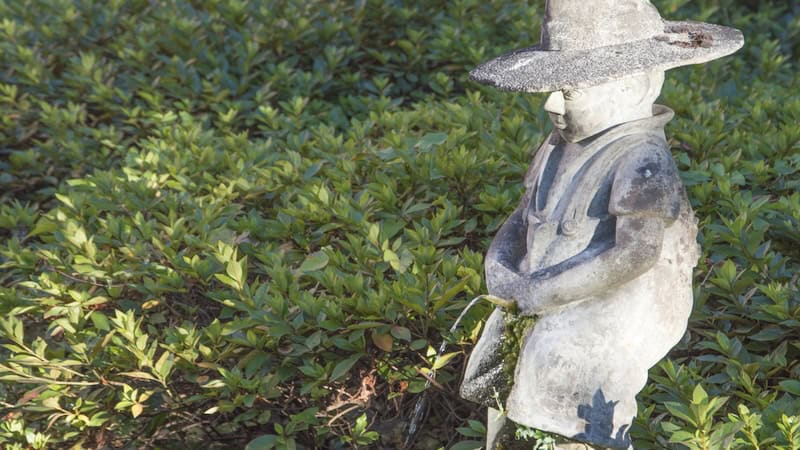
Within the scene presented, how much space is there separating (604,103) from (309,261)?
1.57m

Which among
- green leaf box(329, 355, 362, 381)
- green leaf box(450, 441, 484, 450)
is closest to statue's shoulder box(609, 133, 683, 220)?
green leaf box(450, 441, 484, 450)

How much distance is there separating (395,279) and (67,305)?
1.21m

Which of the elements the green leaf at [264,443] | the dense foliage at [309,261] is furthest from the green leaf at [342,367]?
the green leaf at [264,443]

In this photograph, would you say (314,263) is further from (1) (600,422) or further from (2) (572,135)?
(1) (600,422)

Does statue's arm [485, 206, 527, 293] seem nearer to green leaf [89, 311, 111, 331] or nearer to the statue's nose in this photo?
the statue's nose

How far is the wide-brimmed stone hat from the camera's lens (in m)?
2.34

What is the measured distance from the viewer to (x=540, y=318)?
100 inches

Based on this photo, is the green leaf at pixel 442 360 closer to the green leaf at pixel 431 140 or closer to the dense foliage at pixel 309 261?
the dense foliage at pixel 309 261

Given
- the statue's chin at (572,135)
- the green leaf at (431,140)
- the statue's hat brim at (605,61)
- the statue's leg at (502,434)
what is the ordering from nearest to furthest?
the statue's hat brim at (605,61) < the statue's chin at (572,135) < the statue's leg at (502,434) < the green leaf at (431,140)

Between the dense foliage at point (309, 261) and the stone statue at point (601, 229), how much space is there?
40 cm

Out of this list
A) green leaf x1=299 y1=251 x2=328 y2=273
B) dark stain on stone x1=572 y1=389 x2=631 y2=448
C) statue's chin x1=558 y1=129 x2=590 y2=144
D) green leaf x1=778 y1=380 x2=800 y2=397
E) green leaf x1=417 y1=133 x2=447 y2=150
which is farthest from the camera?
green leaf x1=417 y1=133 x2=447 y2=150

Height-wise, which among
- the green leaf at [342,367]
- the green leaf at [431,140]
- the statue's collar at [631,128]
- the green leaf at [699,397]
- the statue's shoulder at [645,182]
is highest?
the statue's collar at [631,128]

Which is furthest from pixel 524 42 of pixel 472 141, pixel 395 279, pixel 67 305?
pixel 67 305

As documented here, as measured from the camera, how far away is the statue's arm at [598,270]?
236 cm
